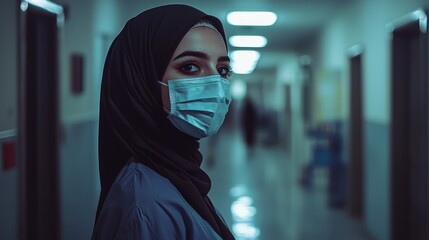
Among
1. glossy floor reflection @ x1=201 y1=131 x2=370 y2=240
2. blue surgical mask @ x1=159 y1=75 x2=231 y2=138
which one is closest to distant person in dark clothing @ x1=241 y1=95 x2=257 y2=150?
glossy floor reflection @ x1=201 y1=131 x2=370 y2=240

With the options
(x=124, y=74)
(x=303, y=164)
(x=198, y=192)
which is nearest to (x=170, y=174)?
(x=198, y=192)

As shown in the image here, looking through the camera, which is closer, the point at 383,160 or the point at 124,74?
the point at 124,74

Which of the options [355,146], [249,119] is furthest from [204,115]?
[249,119]

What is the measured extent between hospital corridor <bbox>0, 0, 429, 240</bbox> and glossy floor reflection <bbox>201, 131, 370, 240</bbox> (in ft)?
0.09

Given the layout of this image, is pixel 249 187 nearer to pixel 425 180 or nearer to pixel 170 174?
pixel 425 180

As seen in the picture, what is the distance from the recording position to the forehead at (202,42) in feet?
3.22

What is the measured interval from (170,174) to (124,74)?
8.3 inches

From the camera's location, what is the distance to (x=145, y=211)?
909 millimetres

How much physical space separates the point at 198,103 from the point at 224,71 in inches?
3.3

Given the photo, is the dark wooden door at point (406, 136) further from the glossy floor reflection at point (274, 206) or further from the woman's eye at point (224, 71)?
the woman's eye at point (224, 71)

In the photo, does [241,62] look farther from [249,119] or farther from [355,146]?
[249,119]

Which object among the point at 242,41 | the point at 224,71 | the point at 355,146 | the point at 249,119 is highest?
the point at 242,41

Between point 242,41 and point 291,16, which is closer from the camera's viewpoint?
point 242,41

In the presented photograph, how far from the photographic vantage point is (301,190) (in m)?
6.95
